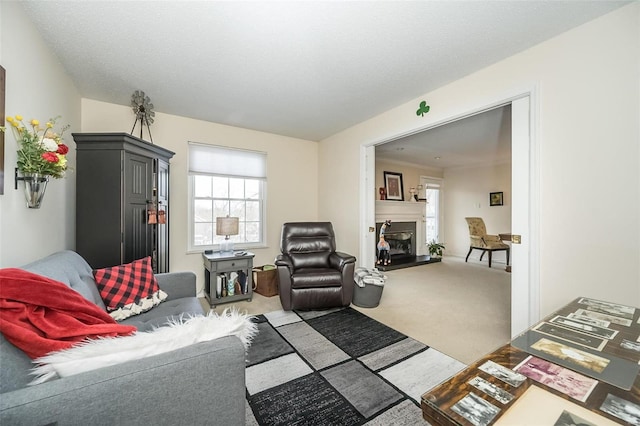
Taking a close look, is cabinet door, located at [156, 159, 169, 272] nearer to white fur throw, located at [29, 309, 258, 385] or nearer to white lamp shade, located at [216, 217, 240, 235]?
white lamp shade, located at [216, 217, 240, 235]

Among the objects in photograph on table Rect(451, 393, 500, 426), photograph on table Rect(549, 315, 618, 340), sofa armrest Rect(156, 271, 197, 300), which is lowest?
sofa armrest Rect(156, 271, 197, 300)

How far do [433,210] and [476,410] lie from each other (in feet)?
21.7

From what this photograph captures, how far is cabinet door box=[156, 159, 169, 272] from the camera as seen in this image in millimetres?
2646

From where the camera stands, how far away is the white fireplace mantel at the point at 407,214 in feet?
17.8

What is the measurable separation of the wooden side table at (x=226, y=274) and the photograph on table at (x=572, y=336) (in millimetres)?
2856

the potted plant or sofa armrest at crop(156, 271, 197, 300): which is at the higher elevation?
sofa armrest at crop(156, 271, 197, 300)

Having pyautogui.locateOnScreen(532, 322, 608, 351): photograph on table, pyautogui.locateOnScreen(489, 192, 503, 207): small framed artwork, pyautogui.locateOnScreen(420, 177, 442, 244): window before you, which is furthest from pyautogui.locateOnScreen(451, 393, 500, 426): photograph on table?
pyautogui.locateOnScreen(420, 177, 442, 244): window

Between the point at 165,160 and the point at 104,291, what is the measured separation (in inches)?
64.5

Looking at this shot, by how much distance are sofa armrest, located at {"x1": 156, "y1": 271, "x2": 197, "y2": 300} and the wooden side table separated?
2.73 feet

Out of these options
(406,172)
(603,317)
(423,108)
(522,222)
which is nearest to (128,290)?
(603,317)

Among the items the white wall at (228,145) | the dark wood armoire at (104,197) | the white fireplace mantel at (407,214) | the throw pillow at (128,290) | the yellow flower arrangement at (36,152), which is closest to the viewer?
the yellow flower arrangement at (36,152)

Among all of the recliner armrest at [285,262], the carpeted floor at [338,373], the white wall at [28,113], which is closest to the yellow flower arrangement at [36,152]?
the white wall at [28,113]

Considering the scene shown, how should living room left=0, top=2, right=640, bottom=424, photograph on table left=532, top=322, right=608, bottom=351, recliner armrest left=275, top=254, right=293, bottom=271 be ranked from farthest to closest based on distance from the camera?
recliner armrest left=275, top=254, right=293, bottom=271 → living room left=0, top=2, right=640, bottom=424 → photograph on table left=532, top=322, right=608, bottom=351

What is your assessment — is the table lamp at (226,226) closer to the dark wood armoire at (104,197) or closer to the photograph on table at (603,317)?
the dark wood armoire at (104,197)
